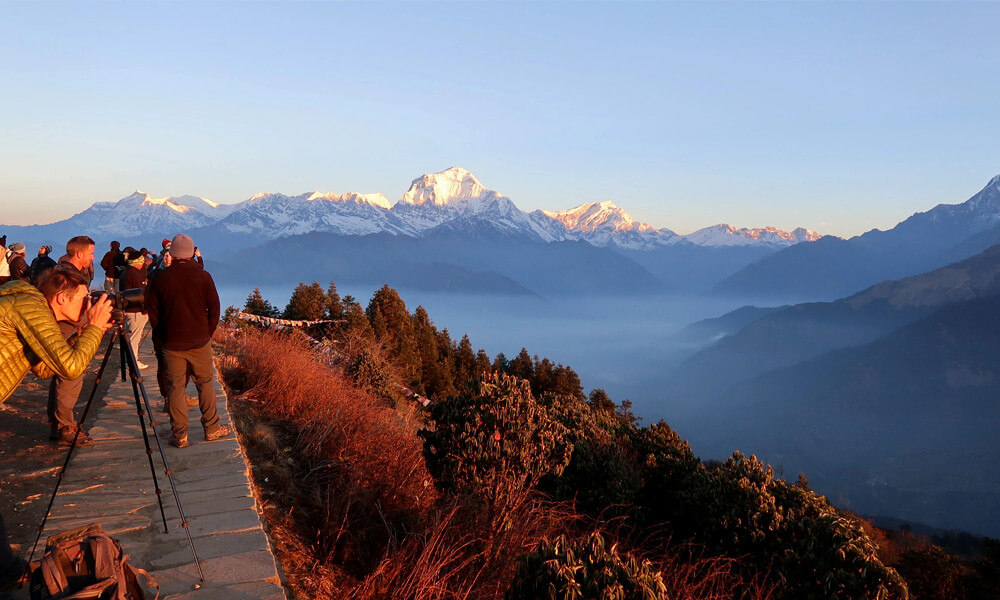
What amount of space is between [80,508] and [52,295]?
1.89 meters

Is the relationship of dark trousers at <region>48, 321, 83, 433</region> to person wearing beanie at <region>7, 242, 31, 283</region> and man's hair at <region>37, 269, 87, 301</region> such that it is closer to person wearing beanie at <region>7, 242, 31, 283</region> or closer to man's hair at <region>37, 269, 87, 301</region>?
man's hair at <region>37, 269, 87, 301</region>

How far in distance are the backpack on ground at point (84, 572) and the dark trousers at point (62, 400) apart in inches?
133

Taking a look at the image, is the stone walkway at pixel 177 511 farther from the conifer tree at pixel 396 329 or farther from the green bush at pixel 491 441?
the conifer tree at pixel 396 329

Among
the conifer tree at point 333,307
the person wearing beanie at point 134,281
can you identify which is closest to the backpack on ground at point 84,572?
the person wearing beanie at point 134,281

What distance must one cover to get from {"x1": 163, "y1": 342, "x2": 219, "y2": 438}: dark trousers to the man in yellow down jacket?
2155mm

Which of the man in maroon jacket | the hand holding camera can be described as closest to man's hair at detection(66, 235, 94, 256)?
the man in maroon jacket

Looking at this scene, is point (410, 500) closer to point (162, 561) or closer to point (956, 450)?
point (162, 561)

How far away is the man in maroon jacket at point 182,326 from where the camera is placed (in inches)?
201

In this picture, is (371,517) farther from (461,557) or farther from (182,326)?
(182,326)

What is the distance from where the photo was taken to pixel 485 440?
5.52 meters

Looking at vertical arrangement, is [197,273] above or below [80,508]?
above

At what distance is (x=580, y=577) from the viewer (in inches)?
109

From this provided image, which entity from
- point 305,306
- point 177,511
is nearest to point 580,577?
point 177,511

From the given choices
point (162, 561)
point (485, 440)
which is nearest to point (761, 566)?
point (485, 440)
